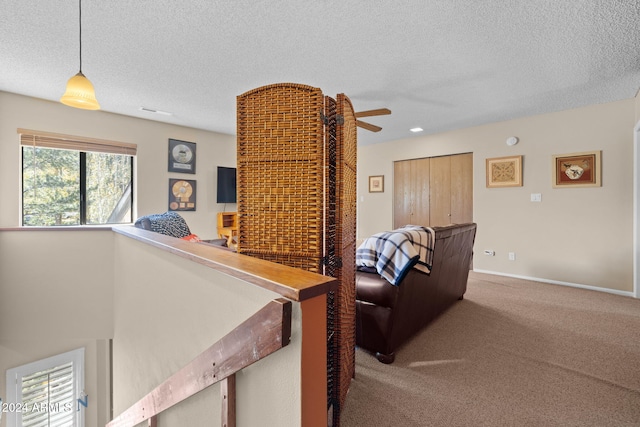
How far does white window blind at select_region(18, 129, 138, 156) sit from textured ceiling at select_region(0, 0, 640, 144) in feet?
1.53

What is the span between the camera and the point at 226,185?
5406 millimetres

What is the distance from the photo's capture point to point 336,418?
52.7 inches

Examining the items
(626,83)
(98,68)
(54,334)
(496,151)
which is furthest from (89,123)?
(626,83)

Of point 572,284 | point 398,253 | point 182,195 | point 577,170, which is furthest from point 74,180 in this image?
point 572,284

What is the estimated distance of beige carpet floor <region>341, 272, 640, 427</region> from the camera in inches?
58.9

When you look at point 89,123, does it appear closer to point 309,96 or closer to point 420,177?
point 309,96

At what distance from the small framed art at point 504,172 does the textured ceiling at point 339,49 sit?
2.85 feet

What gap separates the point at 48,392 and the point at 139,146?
128 inches

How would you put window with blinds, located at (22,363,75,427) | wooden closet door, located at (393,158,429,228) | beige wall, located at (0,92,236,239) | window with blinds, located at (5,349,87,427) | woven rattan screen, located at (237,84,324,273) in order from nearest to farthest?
woven rattan screen, located at (237,84,324,273), window with blinds, located at (5,349,87,427), window with blinds, located at (22,363,75,427), beige wall, located at (0,92,236,239), wooden closet door, located at (393,158,429,228)

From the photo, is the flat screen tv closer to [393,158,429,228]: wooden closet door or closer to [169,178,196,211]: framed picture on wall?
[169,178,196,211]: framed picture on wall

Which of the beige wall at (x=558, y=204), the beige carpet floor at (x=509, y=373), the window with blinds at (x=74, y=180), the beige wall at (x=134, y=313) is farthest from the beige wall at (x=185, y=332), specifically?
the beige wall at (x=558, y=204)

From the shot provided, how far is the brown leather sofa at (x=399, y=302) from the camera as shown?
6.28 feet

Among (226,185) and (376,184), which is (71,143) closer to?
(226,185)

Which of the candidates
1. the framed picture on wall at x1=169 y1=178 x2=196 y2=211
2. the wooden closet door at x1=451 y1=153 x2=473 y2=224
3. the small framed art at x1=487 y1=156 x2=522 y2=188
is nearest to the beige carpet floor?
the small framed art at x1=487 y1=156 x2=522 y2=188
